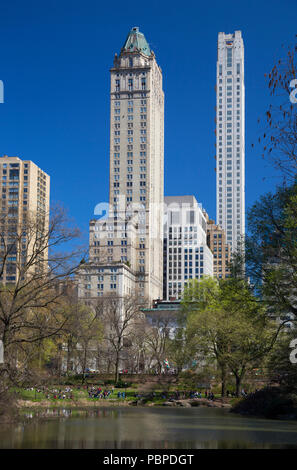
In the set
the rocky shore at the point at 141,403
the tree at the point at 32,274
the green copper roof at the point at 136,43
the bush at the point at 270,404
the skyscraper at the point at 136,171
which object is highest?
the green copper roof at the point at 136,43

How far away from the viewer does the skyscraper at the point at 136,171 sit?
17425cm

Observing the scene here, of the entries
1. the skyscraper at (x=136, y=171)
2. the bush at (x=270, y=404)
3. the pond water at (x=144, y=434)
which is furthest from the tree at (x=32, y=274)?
the skyscraper at (x=136, y=171)

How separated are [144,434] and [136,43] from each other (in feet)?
574

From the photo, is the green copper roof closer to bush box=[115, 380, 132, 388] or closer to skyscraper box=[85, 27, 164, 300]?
skyscraper box=[85, 27, 164, 300]

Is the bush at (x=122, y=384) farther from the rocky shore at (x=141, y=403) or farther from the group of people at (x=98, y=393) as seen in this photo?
the rocky shore at (x=141, y=403)

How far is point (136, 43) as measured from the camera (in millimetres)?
190875

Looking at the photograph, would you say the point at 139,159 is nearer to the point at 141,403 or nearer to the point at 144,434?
the point at 141,403

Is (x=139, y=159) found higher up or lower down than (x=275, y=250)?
higher up

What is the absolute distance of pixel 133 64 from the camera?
186 metres

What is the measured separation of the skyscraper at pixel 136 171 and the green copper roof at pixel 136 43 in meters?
2.26

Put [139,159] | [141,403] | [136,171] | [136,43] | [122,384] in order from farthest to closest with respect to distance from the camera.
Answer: [136,43], [139,159], [136,171], [122,384], [141,403]

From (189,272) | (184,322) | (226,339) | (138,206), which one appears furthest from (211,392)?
(189,272)

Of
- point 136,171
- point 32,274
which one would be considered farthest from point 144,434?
point 136,171
